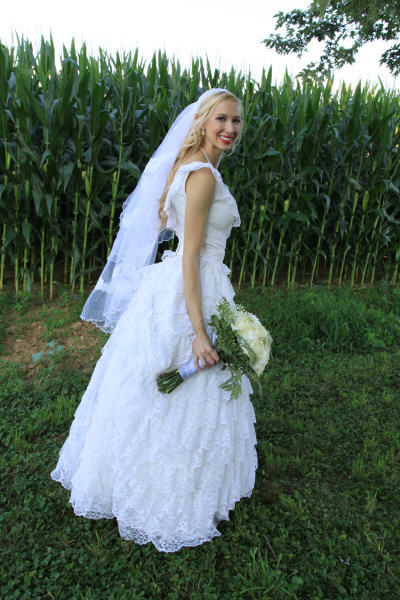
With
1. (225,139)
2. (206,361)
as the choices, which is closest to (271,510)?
(206,361)

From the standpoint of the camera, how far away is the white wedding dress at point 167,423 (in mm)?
2107

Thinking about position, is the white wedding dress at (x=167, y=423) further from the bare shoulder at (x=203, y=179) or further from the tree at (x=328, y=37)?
the tree at (x=328, y=37)

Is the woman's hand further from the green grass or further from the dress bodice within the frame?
the green grass

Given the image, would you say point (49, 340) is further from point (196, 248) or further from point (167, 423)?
point (196, 248)

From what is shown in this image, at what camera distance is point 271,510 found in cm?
255

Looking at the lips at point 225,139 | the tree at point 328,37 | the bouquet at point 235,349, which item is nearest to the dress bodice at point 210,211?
the lips at point 225,139

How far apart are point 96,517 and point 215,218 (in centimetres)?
153

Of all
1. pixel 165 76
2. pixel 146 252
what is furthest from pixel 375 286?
pixel 146 252

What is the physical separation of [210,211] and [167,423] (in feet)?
3.13

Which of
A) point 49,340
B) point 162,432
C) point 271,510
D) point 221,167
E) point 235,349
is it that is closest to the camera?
point 235,349

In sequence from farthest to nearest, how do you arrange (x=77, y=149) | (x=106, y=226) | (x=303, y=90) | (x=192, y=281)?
(x=303, y=90)
(x=106, y=226)
(x=77, y=149)
(x=192, y=281)

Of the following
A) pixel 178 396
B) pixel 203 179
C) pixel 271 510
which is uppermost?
pixel 203 179

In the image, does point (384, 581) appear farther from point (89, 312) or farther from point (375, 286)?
point (375, 286)

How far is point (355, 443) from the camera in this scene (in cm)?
318
